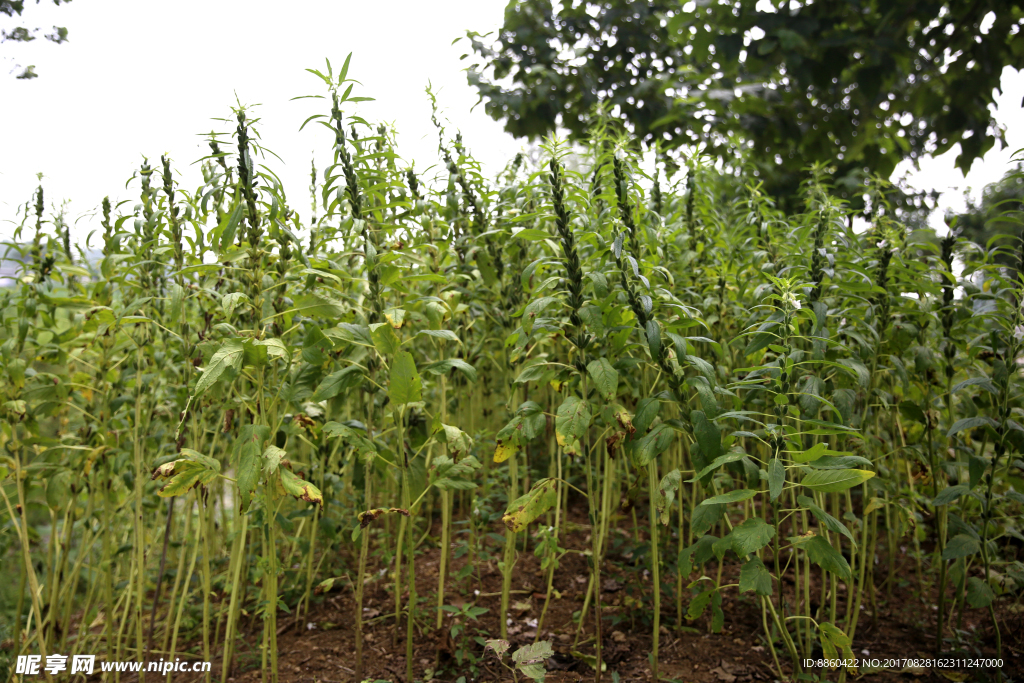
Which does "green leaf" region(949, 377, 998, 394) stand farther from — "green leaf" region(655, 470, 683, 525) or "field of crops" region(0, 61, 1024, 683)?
"green leaf" region(655, 470, 683, 525)

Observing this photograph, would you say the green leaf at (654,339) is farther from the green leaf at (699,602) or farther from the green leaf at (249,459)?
the green leaf at (249,459)

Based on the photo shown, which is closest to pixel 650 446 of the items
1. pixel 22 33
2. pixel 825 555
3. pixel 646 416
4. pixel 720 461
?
pixel 646 416

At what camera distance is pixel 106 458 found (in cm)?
212

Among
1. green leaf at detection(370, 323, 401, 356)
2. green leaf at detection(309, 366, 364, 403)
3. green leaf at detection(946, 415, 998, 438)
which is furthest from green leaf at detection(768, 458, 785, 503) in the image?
green leaf at detection(309, 366, 364, 403)

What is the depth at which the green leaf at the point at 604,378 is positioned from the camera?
1512mm

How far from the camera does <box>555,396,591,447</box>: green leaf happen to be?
1.50 m

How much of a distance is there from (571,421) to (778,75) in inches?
199

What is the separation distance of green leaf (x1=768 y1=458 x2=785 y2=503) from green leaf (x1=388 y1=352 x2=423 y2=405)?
0.97m

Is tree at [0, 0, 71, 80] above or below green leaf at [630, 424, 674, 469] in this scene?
above

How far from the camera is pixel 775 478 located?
144 centimetres

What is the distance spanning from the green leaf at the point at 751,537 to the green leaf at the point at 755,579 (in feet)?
0.35

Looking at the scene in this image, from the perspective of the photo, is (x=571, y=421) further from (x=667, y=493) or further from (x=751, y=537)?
(x=751, y=537)

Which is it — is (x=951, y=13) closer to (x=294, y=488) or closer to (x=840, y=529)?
(x=840, y=529)

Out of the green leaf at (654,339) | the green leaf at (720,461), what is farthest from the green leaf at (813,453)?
the green leaf at (654,339)
